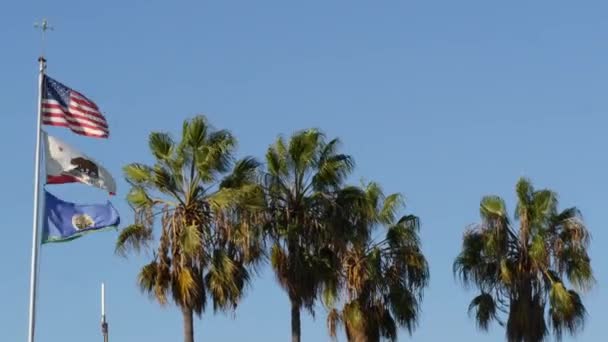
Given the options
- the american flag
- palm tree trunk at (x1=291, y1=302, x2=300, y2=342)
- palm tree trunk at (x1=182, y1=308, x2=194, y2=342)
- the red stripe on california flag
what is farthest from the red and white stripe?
palm tree trunk at (x1=291, y1=302, x2=300, y2=342)

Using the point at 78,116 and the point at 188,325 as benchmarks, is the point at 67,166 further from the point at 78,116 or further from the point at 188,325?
the point at 188,325

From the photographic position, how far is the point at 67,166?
35.9 m

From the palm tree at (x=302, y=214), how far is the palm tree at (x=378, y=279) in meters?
Answer: 0.96

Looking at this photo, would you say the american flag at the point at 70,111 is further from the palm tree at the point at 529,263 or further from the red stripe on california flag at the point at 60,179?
the palm tree at the point at 529,263

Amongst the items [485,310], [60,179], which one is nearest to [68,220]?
[60,179]

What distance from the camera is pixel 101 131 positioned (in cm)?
3653

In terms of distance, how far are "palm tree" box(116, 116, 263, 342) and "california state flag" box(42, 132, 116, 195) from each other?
17.8 feet

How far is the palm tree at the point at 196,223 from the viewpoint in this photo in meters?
41.5

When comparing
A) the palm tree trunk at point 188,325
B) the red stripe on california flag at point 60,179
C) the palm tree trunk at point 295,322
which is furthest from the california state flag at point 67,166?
the palm tree trunk at point 295,322

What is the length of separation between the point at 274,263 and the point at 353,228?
9.71 feet

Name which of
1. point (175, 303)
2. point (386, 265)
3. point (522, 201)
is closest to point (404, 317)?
point (386, 265)

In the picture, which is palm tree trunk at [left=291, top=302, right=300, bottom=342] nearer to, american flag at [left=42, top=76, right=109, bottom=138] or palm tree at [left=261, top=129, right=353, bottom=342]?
palm tree at [left=261, top=129, right=353, bottom=342]

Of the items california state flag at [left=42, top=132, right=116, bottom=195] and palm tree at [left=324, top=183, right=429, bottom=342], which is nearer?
california state flag at [left=42, top=132, right=116, bottom=195]

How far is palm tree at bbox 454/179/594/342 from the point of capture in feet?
155
